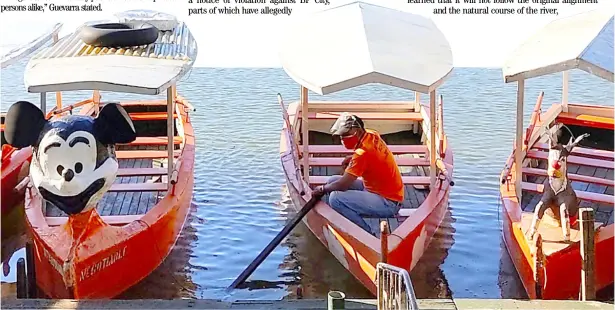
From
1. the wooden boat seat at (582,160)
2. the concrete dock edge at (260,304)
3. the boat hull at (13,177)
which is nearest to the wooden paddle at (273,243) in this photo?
the concrete dock edge at (260,304)

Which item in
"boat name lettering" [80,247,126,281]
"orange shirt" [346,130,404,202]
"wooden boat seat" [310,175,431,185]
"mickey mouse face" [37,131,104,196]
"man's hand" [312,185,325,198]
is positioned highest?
"mickey mouse face" [37,131,104,196]

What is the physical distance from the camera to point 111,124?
5.02 m

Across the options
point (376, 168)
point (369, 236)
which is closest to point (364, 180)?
point (376, 168)

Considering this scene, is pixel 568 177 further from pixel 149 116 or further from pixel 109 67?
pixel 149 116

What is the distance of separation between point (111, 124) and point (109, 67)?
0.67 metres

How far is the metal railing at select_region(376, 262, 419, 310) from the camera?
392 centimetres

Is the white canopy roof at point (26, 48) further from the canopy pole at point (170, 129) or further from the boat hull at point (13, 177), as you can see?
the canopy pole at point (170, 129)

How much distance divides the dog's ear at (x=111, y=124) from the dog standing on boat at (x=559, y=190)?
2.68 metres

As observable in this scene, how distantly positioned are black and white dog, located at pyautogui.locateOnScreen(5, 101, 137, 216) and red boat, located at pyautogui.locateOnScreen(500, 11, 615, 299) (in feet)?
8.81

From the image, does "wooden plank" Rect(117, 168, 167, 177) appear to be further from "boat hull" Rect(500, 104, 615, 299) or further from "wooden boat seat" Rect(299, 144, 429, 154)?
"boat hull" Rect(500, 104, 615, 299)

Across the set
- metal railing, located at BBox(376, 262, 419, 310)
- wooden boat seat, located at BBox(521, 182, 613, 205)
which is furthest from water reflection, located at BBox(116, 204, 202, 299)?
wooden boat seat, located at BBox(521, 182, 613, 205)

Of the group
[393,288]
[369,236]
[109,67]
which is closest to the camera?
[393,288]

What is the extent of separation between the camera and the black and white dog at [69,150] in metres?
4.80

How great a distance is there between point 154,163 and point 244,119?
5.45m
